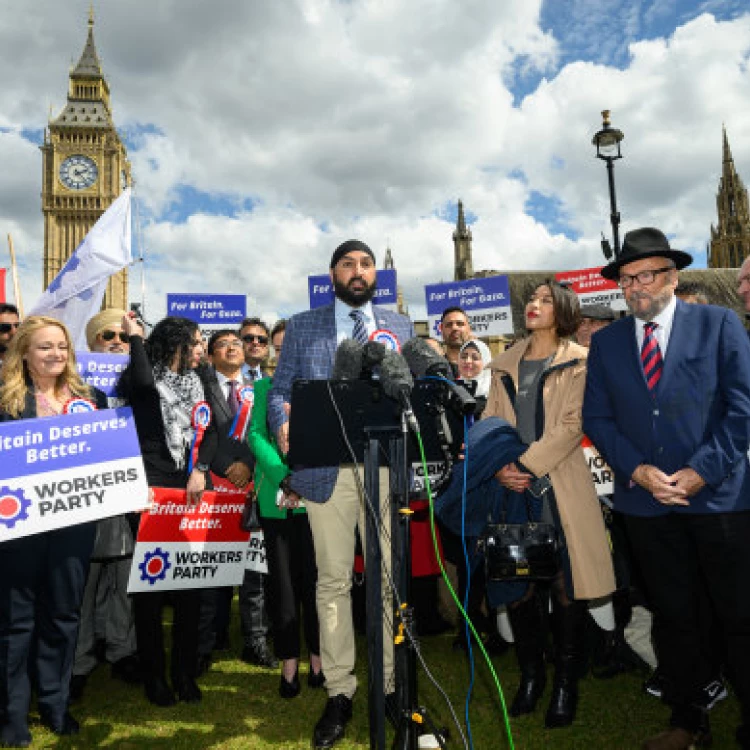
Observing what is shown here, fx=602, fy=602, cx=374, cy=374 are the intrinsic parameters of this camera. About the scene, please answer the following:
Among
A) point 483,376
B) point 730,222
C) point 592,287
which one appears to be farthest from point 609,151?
point 730,222

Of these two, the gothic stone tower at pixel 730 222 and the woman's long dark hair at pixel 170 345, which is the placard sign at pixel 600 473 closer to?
the woman's long dark hair at pixel 170 345

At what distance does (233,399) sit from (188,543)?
1381 millimetres

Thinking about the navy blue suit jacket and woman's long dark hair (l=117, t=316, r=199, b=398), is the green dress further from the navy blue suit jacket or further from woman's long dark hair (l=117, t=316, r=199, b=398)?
the navy blue suit jacket

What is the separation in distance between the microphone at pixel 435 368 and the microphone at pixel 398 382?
0.16 m

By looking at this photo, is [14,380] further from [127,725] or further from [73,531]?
[127,725]

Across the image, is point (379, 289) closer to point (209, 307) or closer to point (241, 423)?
point (209, 307)

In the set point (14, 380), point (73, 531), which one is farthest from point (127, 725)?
point (14, 380)

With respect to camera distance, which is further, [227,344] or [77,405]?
[227,344]

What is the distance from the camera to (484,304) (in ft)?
38.4

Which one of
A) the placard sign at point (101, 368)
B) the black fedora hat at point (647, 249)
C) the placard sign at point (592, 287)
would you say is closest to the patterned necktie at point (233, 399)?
the placard sign at point (101, 368)

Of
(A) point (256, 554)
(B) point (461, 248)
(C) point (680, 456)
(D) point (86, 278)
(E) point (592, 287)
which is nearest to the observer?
(C) point (680, 456)

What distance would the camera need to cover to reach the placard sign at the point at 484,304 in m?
11.6

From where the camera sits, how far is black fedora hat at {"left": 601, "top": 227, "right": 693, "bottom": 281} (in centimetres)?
337

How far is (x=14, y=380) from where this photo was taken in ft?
12.9
